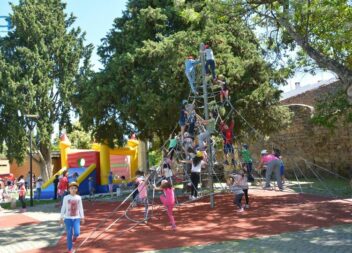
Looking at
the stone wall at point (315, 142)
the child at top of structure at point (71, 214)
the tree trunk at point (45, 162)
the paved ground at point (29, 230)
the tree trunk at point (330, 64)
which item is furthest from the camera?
the tree trunk at point (45, 162)

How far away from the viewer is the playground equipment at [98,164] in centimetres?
2533

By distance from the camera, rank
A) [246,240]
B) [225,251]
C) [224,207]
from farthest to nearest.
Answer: [224,207] → [246,240] → [225,251]

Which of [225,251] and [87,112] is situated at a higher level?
[87,112]

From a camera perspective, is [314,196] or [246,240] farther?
[314,196]

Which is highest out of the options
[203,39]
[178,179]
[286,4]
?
[203,39]

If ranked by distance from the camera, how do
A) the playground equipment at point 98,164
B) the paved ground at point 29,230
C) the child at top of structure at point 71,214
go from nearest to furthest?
the child at top of structure at point 71,214
the paved ground at point 29,230
the playground equipment at point 98,164

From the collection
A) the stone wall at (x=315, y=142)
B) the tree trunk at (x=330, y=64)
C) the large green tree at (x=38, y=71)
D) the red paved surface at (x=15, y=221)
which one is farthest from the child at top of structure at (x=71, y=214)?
the large green tree at (x=38, y=71)

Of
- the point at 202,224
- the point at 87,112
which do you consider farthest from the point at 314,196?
the point at 87,112

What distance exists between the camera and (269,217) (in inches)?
500

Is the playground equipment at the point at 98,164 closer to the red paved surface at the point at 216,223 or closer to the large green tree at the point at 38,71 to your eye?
the large green tree at the point at 38,71

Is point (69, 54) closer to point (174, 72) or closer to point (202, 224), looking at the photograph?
point (174, 72)

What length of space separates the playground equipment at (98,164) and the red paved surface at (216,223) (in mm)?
9132

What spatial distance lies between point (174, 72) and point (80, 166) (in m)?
12.0

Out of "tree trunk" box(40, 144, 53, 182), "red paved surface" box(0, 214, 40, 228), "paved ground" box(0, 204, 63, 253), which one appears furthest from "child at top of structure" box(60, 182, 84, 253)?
"tree trunk" box(40, 144, 53, 182)
